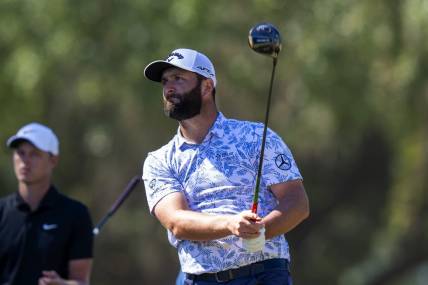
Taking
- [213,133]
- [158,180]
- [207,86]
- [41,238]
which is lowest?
[41,238]

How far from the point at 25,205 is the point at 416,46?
10651mm

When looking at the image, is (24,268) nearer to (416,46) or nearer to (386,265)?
(416,46)

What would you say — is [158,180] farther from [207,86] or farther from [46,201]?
[46,201]

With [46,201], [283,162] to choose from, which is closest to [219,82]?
[46,201]

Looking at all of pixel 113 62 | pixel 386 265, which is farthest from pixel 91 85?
pixel 386 265

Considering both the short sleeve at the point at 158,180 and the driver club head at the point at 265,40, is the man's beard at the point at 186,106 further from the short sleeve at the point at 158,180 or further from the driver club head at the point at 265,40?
the driver club head at the point at 265,40

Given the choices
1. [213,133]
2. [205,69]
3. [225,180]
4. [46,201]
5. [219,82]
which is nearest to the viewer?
[225,180]

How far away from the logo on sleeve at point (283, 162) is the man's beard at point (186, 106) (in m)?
0.55

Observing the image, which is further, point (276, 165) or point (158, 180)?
point (158, 180)

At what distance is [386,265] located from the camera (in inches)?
1019

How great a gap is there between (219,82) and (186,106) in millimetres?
12187

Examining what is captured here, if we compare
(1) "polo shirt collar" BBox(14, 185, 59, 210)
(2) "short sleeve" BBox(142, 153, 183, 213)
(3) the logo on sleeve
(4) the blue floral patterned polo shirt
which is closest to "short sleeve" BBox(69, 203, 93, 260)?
(1) "polo shirt collar" BBox(14, 185, 59, 210)

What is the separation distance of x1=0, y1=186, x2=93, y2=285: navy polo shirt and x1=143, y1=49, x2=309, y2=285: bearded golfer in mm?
1602

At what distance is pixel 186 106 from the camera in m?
7.23
